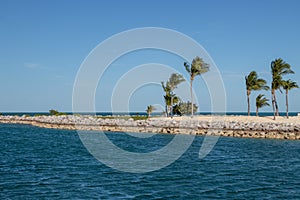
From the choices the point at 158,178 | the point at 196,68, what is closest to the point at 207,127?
the point at 196,68

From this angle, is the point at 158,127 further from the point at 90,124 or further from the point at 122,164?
Answer: the point at 122,164

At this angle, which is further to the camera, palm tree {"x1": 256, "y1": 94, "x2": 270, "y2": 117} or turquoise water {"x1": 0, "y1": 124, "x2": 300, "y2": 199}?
palm tree {"x1": 256, "y1": 94, "x2": 270, "y2": 117}

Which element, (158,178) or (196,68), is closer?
(158,178)

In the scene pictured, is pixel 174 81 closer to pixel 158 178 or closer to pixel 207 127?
pixel 207 127

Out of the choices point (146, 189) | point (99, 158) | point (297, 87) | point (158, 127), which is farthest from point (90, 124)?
point (146, 189)

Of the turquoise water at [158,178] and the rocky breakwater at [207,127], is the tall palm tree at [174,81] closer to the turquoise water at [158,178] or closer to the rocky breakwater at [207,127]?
the rocky breakwater at [207,127]

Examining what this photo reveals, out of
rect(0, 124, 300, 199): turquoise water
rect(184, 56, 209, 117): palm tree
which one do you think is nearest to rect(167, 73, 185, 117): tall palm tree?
rect(184, 56, 209, 117): palm tree

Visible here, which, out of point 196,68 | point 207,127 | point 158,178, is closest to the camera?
point 158,178

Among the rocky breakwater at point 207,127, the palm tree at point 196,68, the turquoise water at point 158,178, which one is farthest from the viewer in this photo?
the palm tree at point 196,68

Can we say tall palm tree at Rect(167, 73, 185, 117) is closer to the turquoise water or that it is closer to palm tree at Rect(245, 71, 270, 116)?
palm tree at Rect(245, 71, 270, 116)

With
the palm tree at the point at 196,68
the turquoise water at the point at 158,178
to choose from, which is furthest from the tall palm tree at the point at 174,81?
the turquoise water at the point at 158,178

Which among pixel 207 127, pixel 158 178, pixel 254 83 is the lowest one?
pixel 158 178

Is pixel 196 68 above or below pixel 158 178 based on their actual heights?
above

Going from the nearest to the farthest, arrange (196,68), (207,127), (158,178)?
(158,178)
(207,127)
(196,68)
